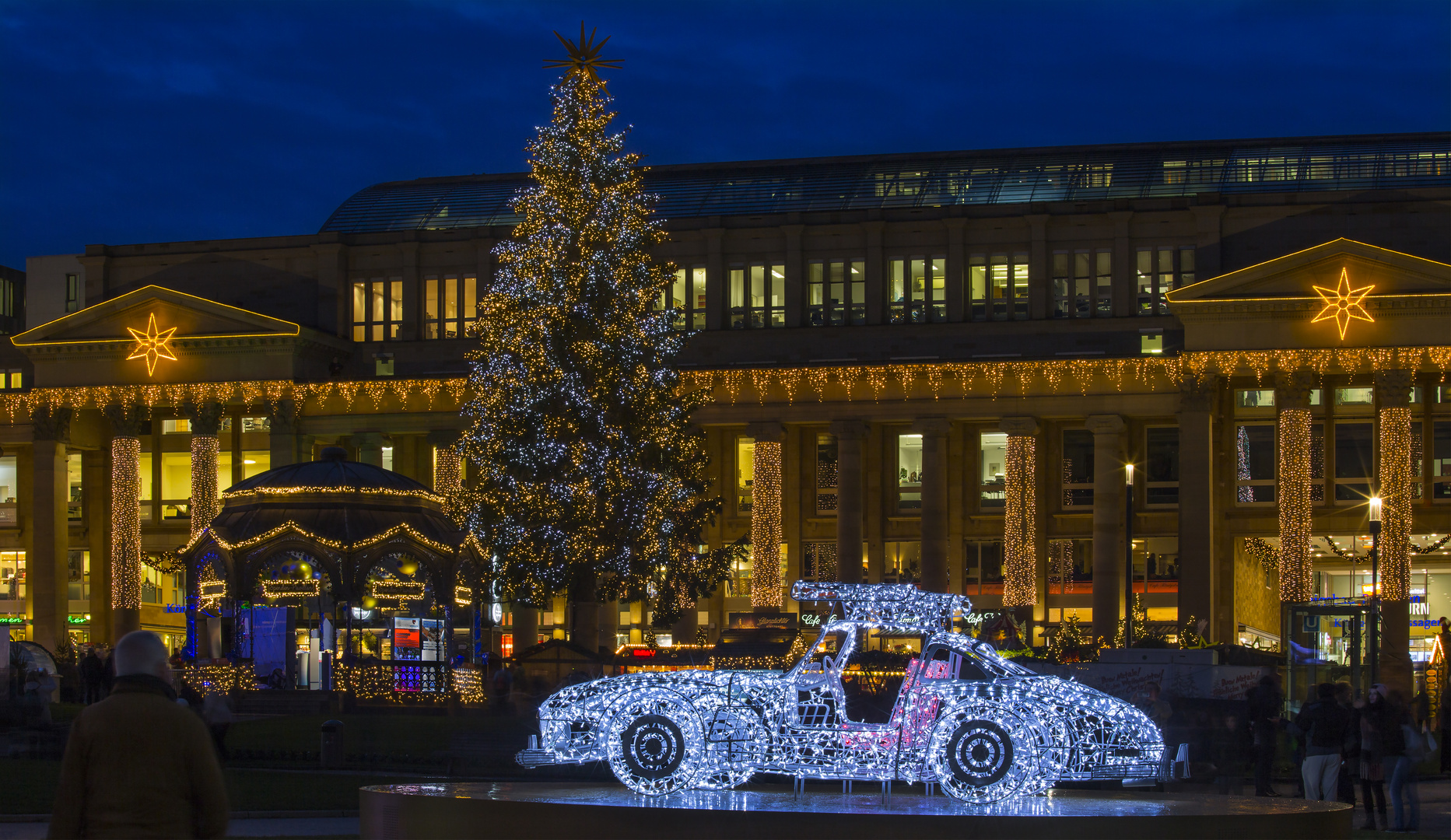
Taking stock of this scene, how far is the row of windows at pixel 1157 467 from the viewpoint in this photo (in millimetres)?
67812

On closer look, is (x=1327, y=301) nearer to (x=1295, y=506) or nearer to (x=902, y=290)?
(x=1295, y=506)

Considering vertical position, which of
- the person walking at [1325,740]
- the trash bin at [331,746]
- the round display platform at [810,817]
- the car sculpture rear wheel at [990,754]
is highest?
the car sculpture rear wheel at [990,754]

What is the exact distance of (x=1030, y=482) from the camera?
66312 mm

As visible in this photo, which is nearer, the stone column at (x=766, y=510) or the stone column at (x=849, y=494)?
the stone column at (x=766, y=510)

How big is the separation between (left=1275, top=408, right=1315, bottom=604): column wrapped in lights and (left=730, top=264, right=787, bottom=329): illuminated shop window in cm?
2033

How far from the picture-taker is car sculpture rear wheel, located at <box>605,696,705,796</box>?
704 inches

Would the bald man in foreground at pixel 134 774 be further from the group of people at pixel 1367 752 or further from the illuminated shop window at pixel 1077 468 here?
the illuminated shop window at pixel 1077 468

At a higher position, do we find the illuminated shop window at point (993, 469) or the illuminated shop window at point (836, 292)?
the illuminated shop window at point (836, 292)

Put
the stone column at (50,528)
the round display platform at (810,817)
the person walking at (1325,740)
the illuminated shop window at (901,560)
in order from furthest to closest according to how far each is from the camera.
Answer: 1. the illuminated shop window at (901,560)
2. the stone column at (50,528)
3. the person walking at (1325,740)
4. the round display platform at (810,817)

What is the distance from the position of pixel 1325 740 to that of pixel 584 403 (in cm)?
2569

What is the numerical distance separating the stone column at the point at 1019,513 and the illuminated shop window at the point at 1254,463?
8572 millimetres

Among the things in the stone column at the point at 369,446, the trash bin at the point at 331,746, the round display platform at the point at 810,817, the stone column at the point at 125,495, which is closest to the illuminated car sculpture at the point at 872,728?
the round display platform at the point at 810,817

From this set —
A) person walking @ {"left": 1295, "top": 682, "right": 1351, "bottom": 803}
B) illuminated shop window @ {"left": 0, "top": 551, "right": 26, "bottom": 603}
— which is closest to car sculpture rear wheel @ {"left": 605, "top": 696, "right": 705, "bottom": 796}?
person walking @ {"left": 1295, "top": 682, "right": 1351, "bottom": 803}

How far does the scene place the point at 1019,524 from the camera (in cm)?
6562
